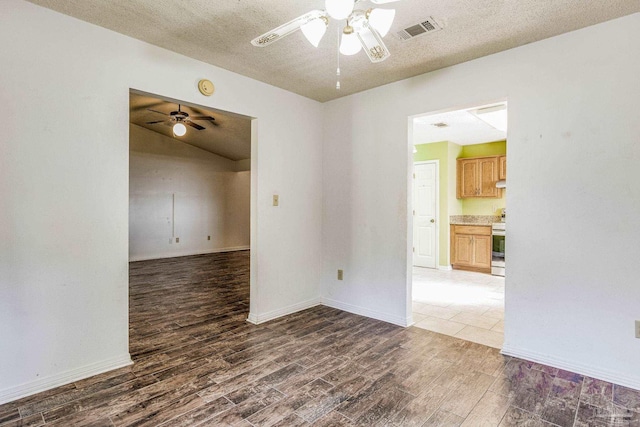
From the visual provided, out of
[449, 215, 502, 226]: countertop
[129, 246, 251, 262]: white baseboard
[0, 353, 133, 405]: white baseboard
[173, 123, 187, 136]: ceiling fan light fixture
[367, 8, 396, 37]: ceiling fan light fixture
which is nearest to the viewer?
[367, 8, 396, 37]: ceiling fan light fixture

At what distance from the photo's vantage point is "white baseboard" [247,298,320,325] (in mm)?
3400

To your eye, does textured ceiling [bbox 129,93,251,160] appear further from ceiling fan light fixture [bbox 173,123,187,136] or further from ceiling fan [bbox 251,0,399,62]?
ceiling fan [bbox 251,0,399,62]

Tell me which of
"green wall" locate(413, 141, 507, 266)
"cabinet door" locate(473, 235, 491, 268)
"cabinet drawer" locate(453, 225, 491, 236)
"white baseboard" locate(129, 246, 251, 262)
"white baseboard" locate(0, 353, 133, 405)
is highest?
"green wall" locate(413, 141, 507, 266)

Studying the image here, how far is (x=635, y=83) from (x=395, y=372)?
256cm

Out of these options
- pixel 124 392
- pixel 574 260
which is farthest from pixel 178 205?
pixel 574 260

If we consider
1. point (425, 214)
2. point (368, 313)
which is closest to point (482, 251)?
point (425, 214)

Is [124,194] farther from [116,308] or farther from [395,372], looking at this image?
[395,372]

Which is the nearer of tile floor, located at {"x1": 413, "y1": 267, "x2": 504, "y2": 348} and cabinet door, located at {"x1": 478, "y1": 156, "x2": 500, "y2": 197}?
tile floor, located at {"x1": 413, "y1": 267, "x2": 504, "y2": 348}

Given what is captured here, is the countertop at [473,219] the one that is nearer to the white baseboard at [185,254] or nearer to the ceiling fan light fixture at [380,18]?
the ceiling fan light fixture at [380,18]

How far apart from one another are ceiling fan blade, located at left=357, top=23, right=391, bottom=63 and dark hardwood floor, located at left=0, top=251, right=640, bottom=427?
2.09 metres

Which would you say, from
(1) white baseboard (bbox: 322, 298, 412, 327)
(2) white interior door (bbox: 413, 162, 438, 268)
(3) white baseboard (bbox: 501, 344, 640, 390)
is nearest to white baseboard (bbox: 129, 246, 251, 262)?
(2) white interior door (bbox: 413, 162, 438, 268)

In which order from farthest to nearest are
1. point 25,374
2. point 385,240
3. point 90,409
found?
1. point 385,240
2. point 25,374
3. point 90,409

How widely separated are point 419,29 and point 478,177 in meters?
4.80

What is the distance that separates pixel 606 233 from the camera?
7.41 ft
